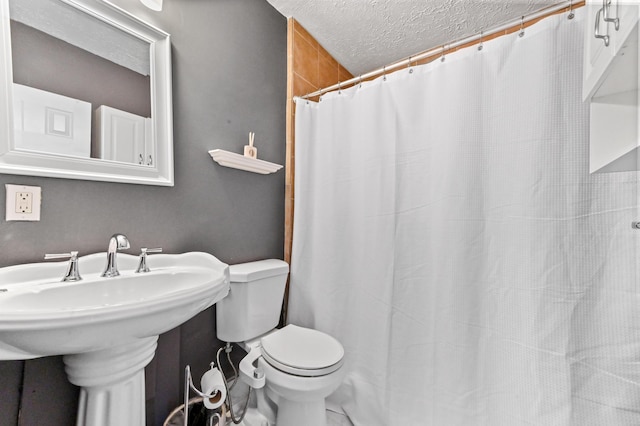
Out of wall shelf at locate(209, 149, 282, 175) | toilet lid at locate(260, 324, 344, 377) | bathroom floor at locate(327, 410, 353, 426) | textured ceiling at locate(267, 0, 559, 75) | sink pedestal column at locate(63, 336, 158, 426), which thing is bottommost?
bathroom floor at locate(327, 410, 353, 426)

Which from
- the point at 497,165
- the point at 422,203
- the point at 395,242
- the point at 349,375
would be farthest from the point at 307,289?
the point at 497,165

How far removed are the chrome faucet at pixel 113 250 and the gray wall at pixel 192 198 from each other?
0.12 meters

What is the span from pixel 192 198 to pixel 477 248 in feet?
4.26

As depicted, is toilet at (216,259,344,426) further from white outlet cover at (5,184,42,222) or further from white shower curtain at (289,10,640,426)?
white outlet cover at (5,184,42,222)

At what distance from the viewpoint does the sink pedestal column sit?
2.42 feet

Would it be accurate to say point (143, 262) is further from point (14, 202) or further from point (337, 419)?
point (337, 419)

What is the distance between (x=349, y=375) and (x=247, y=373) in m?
0.59

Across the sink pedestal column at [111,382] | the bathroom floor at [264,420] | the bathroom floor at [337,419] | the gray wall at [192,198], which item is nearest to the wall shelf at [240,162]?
the gray wall at [192,198]

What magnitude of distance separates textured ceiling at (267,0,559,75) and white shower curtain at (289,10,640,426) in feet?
1.95

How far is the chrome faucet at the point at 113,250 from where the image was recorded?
90 cm

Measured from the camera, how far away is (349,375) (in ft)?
4.82

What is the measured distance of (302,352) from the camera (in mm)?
1220

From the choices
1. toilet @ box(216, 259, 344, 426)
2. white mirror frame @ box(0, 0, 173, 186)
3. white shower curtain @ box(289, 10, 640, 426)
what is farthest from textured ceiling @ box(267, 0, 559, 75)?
toilet @ box(216, 259, 344, 426)

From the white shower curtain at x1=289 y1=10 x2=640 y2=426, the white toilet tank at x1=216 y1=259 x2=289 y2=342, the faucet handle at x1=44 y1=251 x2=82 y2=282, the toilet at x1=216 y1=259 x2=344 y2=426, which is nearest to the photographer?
the faucet handle at x1=44 y1=251 x2=82 y2=282
